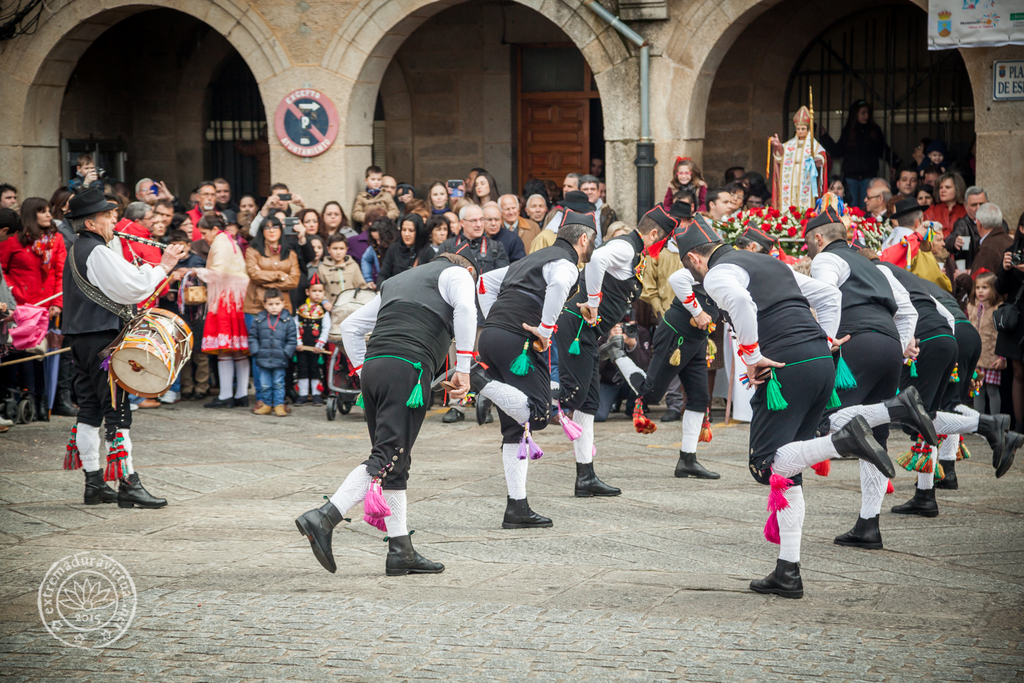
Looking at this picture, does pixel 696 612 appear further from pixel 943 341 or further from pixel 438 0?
pixel 438 0

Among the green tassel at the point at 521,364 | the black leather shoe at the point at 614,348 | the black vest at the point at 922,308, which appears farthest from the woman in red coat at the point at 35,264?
the black vest at the point at 922,308

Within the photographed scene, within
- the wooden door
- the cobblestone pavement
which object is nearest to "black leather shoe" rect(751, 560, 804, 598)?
the cobblestone pavement

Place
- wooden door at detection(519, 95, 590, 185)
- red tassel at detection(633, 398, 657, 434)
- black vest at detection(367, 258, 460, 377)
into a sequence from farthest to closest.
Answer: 1. wooden door at detection(519, 95, 590, 185)
2. red tassel at detection(633, 398, 657, 434)
3. black vest at detection(367, 258, 460, 377)

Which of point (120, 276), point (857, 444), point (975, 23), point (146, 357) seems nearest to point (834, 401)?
point (857, 444)

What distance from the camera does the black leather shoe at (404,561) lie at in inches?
243

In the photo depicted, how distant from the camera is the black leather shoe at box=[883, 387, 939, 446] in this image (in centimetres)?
630

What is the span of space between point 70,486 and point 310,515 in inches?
131

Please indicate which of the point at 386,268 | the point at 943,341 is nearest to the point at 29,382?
the point at 386,268

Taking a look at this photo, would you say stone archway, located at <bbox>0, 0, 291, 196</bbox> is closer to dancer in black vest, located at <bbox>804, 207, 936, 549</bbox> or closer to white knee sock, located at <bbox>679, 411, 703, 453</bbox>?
white knee sock, located at <bbox>679, 411, 703, 453</bbox>

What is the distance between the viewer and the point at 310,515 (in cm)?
577

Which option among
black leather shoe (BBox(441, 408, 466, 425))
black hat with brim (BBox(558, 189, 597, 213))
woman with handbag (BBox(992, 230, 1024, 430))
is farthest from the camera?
black leather shoe (BBox(441, 408, 466, 425))

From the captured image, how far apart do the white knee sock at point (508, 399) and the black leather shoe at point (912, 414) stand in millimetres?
2113

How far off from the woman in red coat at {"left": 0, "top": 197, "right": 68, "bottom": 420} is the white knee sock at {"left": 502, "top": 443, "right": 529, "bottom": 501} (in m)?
5.56

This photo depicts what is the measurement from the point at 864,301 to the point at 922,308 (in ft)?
2.59
